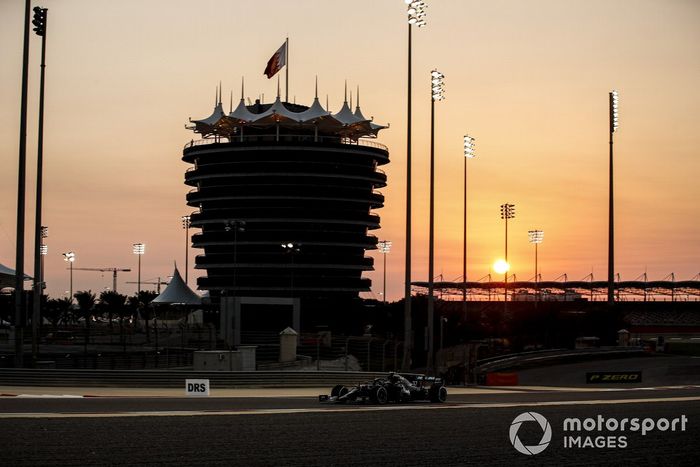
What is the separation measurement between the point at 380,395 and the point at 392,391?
877 millimetres

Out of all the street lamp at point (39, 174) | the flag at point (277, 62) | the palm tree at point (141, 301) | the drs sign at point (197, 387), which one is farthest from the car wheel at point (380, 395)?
the palm tree at point (141, 301)

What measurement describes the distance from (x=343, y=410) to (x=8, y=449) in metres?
12.7

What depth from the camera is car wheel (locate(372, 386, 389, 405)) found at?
116ft

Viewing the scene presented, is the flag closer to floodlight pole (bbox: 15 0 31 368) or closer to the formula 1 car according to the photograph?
floodlight pole (bbox: 15 0 31 368)

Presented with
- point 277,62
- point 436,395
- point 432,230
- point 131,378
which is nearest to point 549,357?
point 432,230

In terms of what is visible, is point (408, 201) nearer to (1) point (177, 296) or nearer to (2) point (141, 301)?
(1) point (177, 296)

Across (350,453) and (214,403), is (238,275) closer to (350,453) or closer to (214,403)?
(214,403)

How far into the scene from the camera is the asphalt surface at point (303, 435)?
801 inches

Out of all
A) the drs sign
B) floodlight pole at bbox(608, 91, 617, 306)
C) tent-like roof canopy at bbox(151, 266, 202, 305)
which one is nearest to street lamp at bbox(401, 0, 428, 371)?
the drs sign

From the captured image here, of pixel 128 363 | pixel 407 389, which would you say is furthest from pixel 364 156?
pixel 407 389

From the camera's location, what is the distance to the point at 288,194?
12838 centimetres

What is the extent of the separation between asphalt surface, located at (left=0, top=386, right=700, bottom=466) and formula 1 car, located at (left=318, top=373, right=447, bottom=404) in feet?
3.04

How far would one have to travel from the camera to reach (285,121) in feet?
433

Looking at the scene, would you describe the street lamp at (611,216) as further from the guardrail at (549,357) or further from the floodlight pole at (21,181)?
the floodlight pole at (21,181)
